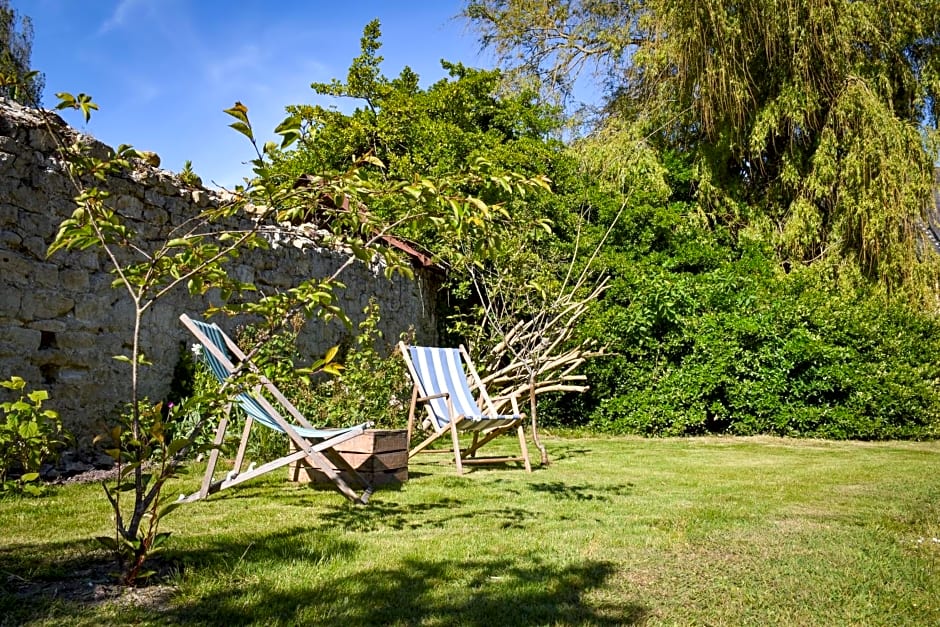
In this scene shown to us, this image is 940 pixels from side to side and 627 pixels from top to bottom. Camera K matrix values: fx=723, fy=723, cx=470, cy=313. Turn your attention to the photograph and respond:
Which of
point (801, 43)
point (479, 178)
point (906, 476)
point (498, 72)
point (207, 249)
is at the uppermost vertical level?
point (498, 72)

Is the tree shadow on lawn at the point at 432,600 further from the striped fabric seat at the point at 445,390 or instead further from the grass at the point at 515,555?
the striped fabric seat at the point at 445,390

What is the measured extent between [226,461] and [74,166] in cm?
305

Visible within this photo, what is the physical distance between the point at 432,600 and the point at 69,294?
150 inches

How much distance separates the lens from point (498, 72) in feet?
44.1

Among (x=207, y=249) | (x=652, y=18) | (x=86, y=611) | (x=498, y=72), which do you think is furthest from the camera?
(x=498, y=72)

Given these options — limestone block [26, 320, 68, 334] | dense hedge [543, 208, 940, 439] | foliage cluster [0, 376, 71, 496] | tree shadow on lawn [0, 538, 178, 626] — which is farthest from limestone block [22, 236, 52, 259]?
dense hedge [543, 208, 940, 439]

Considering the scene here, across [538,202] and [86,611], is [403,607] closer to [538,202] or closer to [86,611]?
[86,611]

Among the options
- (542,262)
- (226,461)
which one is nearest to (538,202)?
(542,262)

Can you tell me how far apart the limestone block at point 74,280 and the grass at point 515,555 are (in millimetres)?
1470

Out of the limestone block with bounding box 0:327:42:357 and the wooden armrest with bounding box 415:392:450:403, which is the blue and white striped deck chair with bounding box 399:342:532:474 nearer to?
the wooden armrest with bounding box 415:392:450:403

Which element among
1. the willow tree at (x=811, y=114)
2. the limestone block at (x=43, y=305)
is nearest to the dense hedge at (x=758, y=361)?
the willow tree at (x=811, y=114)

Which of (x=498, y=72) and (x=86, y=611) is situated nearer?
(x=86, y=611)

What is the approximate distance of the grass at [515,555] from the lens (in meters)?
2.29

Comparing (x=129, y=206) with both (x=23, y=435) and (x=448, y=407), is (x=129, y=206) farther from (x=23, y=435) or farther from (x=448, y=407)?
(x=448, y=407)
